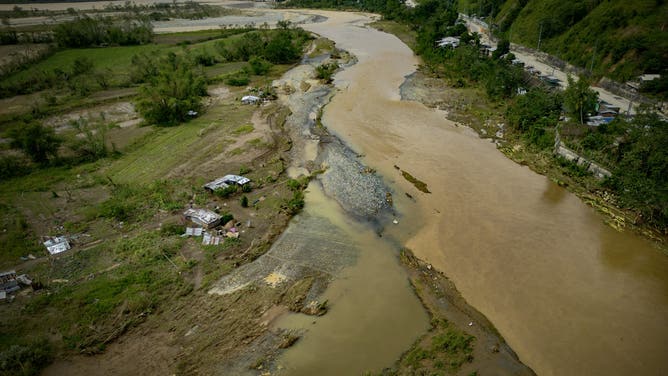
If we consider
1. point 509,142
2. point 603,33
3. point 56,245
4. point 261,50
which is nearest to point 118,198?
point 56,245

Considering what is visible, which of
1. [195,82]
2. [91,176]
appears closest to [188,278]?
[91,176]

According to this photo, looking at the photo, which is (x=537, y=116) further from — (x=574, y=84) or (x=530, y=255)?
(x=530, y=255)

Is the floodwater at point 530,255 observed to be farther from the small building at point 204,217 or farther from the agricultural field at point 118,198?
the small building at point 204,217

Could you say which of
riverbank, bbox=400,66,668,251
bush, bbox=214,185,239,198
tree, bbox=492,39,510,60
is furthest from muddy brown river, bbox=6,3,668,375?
tree, bbox=492,39,510,60

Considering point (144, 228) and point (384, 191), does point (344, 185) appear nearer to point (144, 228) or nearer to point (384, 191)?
point (384, 191)

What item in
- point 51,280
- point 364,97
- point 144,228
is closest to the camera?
point 51,280

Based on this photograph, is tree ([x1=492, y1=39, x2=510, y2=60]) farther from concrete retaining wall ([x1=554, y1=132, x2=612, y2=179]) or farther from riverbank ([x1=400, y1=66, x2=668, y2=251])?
concrete retaining wall ([x1=554, y1=132, x2=612, y2=179])
